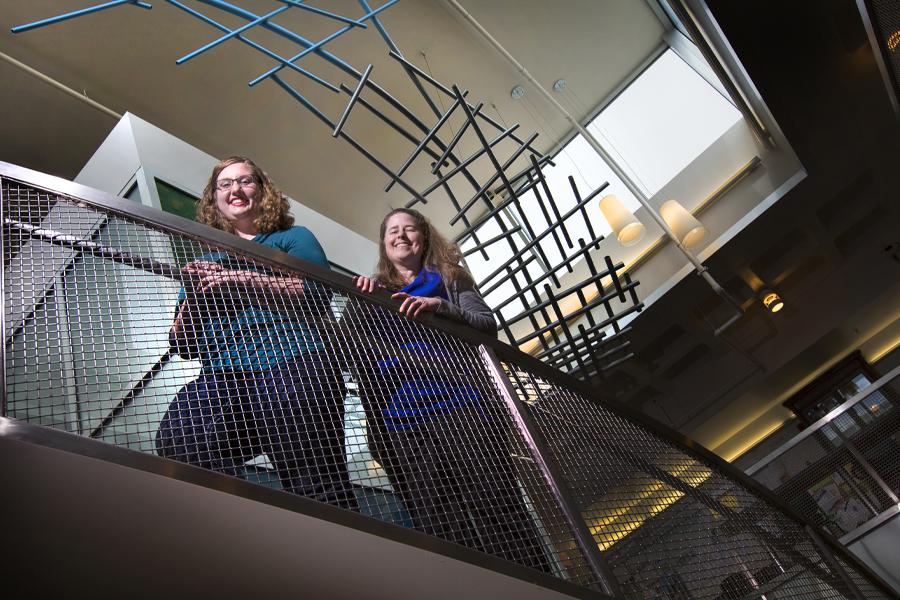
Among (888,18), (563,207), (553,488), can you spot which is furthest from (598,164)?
(553,488)

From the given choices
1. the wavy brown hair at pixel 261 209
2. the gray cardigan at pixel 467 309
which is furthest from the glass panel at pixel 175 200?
the gray cardigan at pixel 467 309

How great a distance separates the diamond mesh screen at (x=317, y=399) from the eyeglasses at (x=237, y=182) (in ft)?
2.04

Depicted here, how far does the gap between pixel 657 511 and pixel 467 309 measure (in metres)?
0.83

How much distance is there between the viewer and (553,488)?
1.94 m

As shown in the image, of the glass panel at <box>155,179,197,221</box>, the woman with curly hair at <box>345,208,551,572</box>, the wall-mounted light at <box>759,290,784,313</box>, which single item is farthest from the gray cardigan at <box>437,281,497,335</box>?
the wall-mounted light at <box>759,290,784,313</box>

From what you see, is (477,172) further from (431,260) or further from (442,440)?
(442,440)

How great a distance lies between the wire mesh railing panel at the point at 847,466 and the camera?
604 centimetres

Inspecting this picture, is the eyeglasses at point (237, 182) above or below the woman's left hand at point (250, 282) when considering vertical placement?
above

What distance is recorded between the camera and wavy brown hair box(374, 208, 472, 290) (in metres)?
2.65

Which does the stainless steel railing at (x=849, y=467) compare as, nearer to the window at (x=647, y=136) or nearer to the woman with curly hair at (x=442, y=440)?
the window at (x=647, y=136)

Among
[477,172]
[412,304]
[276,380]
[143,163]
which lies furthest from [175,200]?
[477,172]

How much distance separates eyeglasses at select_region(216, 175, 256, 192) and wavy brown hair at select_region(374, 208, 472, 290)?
478 mm

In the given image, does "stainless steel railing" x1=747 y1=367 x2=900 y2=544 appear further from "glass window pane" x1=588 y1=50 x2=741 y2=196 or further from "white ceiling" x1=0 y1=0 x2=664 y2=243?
"white ceiling" x1=0 y1=0 x2=664 y2=243

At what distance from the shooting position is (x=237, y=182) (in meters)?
2.53
